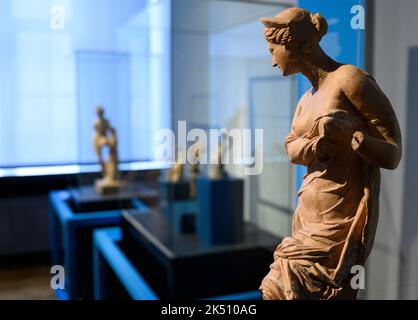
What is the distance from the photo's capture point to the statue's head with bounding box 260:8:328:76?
1085 millimetres

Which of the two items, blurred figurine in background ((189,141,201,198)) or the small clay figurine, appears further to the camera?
the small clay figurine

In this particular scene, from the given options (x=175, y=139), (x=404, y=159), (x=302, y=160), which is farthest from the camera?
(x=175, y=139)

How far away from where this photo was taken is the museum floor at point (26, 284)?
390 cm

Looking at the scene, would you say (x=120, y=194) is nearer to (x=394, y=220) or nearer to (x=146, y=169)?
(x=146, y=169)

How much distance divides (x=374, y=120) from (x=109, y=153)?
3315mm

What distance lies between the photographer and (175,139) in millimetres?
2490

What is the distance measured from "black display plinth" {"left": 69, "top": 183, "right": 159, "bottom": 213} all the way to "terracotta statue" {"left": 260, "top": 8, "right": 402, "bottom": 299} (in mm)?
2693

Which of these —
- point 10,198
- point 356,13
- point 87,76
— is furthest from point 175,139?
point 10,198

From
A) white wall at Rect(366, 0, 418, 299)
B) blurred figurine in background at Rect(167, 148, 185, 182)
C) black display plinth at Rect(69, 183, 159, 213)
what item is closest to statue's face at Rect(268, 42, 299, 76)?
white wall at Rect(366, 0, 418, 299)

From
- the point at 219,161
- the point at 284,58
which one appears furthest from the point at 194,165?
the point at 284,58

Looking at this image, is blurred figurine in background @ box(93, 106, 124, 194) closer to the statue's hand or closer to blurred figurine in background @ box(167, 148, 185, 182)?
blurred figurine in background @ box(167, 148, 185, 182)

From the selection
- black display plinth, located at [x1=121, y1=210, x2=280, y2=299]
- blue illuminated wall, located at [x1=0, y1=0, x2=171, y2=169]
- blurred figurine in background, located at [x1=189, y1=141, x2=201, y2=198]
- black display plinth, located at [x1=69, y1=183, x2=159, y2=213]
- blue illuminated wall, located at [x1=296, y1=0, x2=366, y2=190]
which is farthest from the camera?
blue illuminated wall, located at [x1=0, y1=0, x2=171, y2=169]

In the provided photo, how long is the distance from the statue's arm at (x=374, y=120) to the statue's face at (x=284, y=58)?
13 centimetres

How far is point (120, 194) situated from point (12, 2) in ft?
7.02
